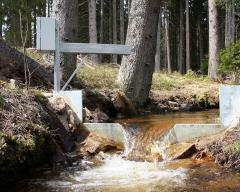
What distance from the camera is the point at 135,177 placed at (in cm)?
673

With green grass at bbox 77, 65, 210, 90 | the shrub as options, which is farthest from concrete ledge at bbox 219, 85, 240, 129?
the shrub

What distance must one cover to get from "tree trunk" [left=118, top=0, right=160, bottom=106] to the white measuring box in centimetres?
339

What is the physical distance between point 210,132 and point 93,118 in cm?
268

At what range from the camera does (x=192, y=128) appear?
27.5 ft

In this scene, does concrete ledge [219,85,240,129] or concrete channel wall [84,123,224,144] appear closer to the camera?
concrete ledge [219,85,240,129]

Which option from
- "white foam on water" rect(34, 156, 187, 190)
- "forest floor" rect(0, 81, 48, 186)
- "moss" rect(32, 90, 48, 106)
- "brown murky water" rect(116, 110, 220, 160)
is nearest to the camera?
"forest floor" rect(0, 81, 48, 186)

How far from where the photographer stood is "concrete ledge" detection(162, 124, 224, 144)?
8281 millimetres

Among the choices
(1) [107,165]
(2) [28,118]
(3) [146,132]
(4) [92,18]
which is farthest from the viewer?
(4) [92,18]

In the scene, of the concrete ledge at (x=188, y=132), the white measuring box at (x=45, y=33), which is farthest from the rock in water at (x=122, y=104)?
the concrete ledge at (x=188, y=132)

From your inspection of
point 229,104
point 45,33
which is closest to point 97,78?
point 45,33

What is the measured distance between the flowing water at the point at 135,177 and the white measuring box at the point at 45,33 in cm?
265

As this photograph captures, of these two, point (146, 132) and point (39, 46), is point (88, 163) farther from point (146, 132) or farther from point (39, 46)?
point (39, 46)

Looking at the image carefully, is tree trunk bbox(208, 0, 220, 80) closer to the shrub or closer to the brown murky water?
the shrub

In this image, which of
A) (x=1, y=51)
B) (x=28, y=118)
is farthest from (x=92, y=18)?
(x=28, y=118)
